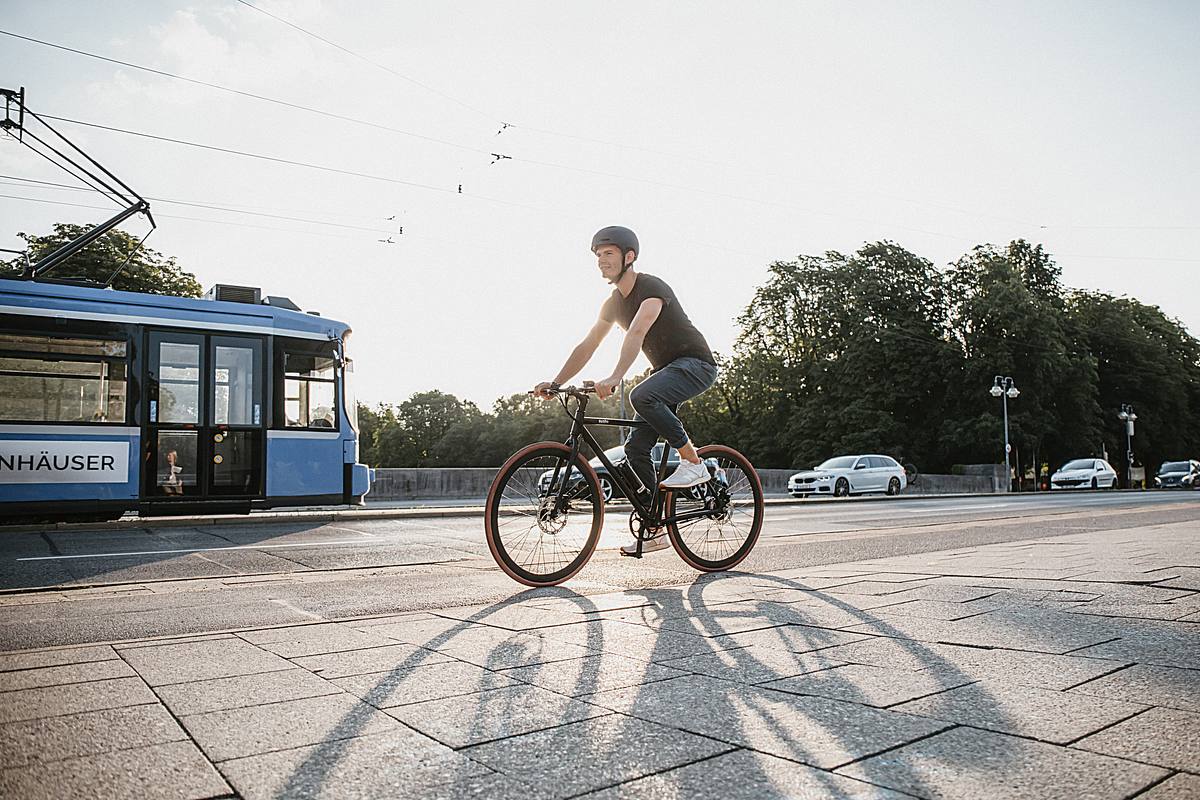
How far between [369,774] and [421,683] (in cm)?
84

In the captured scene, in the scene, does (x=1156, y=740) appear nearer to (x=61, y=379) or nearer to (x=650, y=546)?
(x=650, y=546)

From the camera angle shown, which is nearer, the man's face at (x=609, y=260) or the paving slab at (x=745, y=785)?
the paving slab at (x=745, y=785)

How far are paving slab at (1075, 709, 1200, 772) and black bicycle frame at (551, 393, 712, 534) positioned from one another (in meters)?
3.52

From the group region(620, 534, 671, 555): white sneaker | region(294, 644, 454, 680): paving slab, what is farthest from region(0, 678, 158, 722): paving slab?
region(620, 534, 671, 555): white sneaker

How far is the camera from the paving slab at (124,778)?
1927 millimetres

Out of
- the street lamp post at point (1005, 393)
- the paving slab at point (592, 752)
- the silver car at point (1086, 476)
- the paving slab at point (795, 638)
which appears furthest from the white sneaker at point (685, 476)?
the silver car at point (1086, 476)

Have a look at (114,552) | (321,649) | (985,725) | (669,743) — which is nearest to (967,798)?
(985,725)

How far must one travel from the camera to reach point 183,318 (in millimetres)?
13672

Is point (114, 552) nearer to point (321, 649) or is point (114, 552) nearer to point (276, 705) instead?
point (321, 649)

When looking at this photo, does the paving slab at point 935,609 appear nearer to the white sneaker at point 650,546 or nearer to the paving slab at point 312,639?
the white sneaker at point 650,546

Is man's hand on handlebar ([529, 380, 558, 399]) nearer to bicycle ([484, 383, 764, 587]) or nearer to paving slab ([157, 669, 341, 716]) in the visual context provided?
bicycle ([484, 383, 764, 587])

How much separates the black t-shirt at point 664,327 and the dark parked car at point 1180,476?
155 ft

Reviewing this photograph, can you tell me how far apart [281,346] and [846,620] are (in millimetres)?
12336

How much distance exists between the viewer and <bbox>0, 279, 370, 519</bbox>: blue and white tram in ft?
40.6
